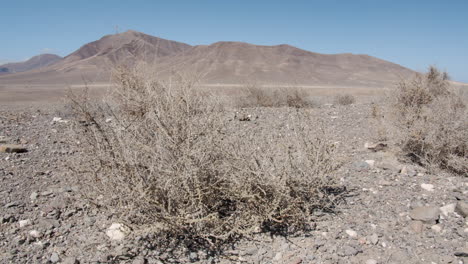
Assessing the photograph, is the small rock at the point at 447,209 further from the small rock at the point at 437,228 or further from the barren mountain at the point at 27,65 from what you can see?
the barren mountain at the point at 27,65

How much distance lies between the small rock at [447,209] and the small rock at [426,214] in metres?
0.15

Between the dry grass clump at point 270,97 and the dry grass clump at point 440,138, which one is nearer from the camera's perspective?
the dry grass clump at point 440,138

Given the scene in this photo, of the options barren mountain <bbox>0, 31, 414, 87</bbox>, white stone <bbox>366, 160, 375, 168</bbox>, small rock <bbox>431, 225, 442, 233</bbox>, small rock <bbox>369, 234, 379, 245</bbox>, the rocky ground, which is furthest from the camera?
barren mountain <bbox>0, 31, 414, 87</bbox>

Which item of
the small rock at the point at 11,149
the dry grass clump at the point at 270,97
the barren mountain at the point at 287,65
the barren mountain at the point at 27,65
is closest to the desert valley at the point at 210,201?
the small rock at the point at 11,149

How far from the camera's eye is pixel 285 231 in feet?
9.28

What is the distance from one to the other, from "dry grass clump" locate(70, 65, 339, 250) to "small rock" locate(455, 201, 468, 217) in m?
1.16

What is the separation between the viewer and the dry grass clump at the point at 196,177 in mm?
2549

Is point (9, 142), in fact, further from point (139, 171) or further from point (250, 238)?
point (250, 238)

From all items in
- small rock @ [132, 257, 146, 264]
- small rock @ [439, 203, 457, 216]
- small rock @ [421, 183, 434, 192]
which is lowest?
small rock @ [132, 257, 146, 264]

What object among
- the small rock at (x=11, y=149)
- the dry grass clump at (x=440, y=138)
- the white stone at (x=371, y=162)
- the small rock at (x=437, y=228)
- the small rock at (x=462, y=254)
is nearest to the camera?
the small rock at (x=462, y=254)

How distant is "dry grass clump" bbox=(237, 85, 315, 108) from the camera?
35.8ft

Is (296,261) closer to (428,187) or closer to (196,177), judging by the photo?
(196,177)

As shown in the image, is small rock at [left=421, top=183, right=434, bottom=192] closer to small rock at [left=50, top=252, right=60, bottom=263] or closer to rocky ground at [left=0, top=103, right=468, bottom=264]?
rocky ground at [left=0, top=103, right=468, bottom=264]

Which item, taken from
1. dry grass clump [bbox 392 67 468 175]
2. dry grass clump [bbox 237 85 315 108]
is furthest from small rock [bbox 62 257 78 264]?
dry grass clump [bbox 237 85 315 108]
